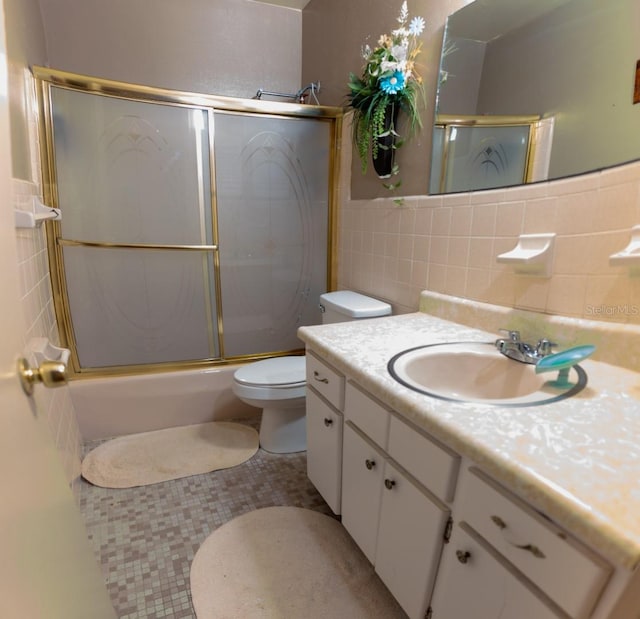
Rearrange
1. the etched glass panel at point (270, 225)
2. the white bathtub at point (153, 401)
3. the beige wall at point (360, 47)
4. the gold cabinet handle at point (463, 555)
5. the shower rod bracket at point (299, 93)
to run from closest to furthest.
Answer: the gold cabinet handle at point (463, 555), the beige wall at point (360, 47), the white bathtub at point (153, 401), the etched glass panel at point (270, 225), the shower rod bracket at point (299, 93)

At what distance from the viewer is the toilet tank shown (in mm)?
1753

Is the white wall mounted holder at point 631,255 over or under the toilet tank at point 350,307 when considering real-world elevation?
over

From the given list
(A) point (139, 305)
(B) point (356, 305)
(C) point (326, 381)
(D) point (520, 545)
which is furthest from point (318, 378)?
(A) point (139, 305)

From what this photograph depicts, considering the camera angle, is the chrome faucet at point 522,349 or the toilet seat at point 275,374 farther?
the toilet seat at point 275,374

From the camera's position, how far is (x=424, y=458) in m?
0.86

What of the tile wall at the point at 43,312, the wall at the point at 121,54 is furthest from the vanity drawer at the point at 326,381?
the wall at the point at 121,54

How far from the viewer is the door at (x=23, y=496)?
49 cm

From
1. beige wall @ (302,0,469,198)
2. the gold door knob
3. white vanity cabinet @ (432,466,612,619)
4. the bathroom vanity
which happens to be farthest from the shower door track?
white vanity cabinet @ (432,466,612,619)

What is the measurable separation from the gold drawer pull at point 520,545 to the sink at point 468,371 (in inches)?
14.9

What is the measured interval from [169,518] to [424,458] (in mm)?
1202

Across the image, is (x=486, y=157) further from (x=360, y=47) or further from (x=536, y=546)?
(x=536, y=546)

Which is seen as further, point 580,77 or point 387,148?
point 387,148

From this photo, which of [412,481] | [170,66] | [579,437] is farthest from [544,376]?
[170,66]

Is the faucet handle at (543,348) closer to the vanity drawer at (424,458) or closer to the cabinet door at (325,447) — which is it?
the vanity drawer at (424,458)
